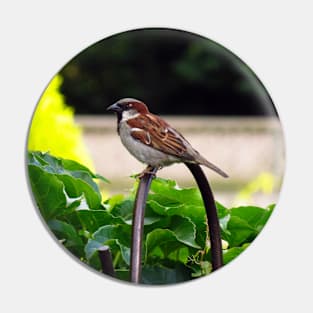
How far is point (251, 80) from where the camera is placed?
1.82m

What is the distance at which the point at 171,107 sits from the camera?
185 centimetres

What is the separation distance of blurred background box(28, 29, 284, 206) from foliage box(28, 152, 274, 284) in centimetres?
3

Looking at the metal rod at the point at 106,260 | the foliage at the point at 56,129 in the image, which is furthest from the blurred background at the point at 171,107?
the metal rod at the point at 106,260

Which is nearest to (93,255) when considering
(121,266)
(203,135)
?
(121,266)

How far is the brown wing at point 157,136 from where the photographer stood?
5.89 ft

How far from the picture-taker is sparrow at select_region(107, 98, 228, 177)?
179 centimetres

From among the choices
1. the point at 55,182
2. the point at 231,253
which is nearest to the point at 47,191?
the point at 55,182

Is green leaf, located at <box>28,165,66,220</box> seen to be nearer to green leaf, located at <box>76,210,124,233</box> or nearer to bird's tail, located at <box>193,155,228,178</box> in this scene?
green leaf, located at <box>76,210,124,233</box>

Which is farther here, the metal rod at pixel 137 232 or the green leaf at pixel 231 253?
the green leaf at pixel 231 253

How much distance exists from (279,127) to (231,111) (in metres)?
0.13

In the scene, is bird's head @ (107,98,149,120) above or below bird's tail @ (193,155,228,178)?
above

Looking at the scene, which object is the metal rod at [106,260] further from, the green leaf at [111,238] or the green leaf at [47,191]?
the green leaf at [47,191]

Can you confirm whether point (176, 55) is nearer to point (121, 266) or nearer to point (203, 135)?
point (203, 135)

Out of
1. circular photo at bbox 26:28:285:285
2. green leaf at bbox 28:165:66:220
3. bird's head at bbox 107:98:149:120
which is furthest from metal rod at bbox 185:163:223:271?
green leaf at bbox 28:165:66:220
